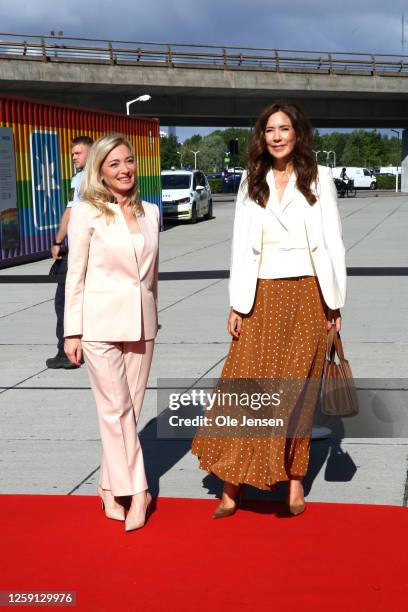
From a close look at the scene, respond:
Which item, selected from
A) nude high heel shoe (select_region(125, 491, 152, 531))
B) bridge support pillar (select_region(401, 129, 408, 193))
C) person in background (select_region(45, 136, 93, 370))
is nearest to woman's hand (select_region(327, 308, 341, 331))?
nude high heel shoe (select_region(125, 491, 152, 531))

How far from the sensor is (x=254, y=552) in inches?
174

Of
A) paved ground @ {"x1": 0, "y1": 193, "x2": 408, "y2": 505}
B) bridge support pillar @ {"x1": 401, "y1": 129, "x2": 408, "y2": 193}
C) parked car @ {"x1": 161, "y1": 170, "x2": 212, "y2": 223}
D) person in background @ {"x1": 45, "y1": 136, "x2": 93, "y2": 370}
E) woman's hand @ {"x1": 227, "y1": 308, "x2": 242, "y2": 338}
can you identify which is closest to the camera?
woman's hand @ {"x1": 227, "y1": 308, "x2": 242, "y2": 338}

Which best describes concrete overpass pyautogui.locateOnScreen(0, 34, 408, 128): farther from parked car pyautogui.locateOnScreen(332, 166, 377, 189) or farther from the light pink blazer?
the light pink blazer

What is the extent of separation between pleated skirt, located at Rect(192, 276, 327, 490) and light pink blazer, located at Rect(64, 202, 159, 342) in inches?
20.7

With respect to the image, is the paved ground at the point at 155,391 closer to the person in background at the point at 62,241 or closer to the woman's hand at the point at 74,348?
the person in background at the point at 62,241

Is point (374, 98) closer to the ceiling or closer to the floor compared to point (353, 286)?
closer to the ceiling

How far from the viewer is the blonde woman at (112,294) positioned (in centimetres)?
465

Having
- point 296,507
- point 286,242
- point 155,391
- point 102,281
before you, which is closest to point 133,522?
point 296,507

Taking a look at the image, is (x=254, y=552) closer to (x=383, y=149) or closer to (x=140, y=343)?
(x=140, y=343)

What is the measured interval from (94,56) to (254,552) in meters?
47.3

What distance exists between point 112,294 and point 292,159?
1.04 m

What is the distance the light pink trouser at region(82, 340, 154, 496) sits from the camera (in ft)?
15.3

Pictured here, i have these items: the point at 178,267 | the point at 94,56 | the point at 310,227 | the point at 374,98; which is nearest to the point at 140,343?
the point at 310,227

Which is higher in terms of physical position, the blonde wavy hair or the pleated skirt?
the blonde wavy hair
